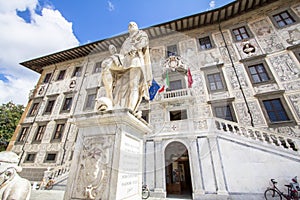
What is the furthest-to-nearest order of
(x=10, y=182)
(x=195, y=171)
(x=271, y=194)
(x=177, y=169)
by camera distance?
(x=177, y=169), (x=195, y=171), (x=271, y=194), (x=10, y=182)

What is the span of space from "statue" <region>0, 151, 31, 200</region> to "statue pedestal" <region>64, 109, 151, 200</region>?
0.43 m

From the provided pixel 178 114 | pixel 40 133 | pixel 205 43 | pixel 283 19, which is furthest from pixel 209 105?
pixel 40 133

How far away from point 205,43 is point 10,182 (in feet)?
42.3

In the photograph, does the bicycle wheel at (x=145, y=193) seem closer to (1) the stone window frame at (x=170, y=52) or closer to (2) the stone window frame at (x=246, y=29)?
(1) the stone window frame at (x=170, y=52)

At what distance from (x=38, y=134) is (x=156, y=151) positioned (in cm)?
1077

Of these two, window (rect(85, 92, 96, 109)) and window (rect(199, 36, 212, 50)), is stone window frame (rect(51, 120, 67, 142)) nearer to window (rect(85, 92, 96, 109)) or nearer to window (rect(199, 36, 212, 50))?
window (rect(85, 92, 96, 109))

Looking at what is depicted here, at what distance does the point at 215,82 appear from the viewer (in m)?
9.78

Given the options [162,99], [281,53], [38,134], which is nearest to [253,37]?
[281,53]

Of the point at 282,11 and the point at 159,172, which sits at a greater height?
the point at 282,11

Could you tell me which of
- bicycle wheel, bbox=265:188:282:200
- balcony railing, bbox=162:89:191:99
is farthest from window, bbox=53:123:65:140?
bicycle wheel, bbox=265:188:282:200

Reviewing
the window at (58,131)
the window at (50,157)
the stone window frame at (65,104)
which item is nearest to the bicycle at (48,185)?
the window at (50,157)

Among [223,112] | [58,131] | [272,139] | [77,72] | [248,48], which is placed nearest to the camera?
[272,139]

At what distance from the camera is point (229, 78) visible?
9406 mm

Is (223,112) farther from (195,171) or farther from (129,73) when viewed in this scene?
(129,73)
